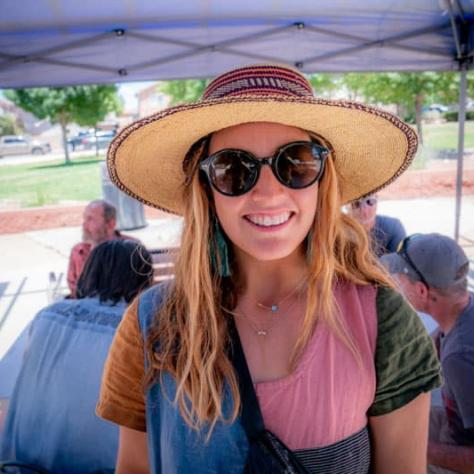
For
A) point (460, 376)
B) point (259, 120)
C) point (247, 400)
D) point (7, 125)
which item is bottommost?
point (7, 125)

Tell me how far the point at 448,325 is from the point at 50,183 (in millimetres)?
19479

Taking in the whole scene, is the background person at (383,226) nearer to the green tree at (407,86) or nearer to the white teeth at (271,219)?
the white teeth at (271,219)

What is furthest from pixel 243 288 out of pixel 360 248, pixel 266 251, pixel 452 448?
pixel 452 448

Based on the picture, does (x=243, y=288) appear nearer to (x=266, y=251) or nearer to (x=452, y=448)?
(x=266, y=251)

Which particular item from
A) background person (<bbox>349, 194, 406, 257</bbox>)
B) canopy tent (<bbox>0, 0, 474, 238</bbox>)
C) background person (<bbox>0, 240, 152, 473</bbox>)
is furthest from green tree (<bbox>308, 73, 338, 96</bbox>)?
background person (<bbox>0, 240, 152, 473</bbox>)

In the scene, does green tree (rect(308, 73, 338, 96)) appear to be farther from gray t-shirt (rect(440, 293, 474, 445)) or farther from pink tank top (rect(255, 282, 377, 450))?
pink tank top (rect(255, 282, 377, 450))

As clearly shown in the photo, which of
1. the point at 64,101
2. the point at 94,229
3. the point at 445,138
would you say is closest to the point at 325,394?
the point at 94,229

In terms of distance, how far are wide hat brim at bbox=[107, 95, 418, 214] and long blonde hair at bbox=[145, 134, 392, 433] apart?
7cm

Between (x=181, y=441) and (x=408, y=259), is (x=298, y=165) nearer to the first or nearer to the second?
(x=181, y=441)

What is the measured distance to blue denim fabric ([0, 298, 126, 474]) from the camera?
1.72 meters

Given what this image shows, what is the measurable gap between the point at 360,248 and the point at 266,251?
1.00 feet

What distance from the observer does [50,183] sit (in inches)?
759

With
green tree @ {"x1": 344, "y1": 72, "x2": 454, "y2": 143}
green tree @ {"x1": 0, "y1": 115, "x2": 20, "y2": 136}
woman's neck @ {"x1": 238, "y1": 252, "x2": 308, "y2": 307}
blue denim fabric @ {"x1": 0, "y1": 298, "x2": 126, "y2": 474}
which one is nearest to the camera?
woman's neck @ {"x1": 238, "y1": 252, "x2": 308, "y2": 307}

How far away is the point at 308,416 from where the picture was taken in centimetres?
98
